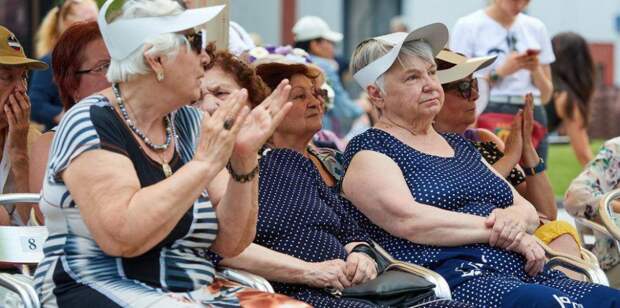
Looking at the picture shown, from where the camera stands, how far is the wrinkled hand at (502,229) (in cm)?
464

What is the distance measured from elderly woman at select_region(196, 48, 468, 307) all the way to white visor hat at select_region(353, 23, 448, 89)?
281mm

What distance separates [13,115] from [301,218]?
46.4 inches

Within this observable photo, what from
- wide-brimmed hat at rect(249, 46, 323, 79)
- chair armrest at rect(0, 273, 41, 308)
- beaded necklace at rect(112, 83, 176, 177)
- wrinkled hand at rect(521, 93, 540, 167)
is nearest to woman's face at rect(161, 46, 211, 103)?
beaded necklace at rect(112, 83, 176, 177)

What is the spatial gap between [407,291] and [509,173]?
4.63ft

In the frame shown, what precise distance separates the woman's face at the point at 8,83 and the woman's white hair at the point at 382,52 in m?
1.31

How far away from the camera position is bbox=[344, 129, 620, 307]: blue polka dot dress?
4.48m

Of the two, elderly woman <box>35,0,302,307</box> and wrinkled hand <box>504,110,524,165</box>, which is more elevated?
elderly woman <box>35,0,302,307</box>

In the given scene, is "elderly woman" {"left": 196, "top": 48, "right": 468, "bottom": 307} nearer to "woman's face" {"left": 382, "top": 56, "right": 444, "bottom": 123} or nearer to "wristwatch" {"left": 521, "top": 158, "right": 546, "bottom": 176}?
"woman's face" {"left": 382, "top": 56, "right": 444, "bottom": 123}

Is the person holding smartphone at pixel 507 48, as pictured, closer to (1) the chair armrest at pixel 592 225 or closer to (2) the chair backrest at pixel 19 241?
(1) the chair armrest at pixel 592 225

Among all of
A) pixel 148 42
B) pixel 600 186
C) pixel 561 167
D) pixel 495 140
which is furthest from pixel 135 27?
pixel 561 167

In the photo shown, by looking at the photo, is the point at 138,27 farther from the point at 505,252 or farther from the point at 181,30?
the point at 505,252

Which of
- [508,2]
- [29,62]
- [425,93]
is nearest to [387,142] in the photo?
[425,93]

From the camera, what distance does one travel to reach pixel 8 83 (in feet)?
15.7

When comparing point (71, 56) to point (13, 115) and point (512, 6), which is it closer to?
point (13, 115)
